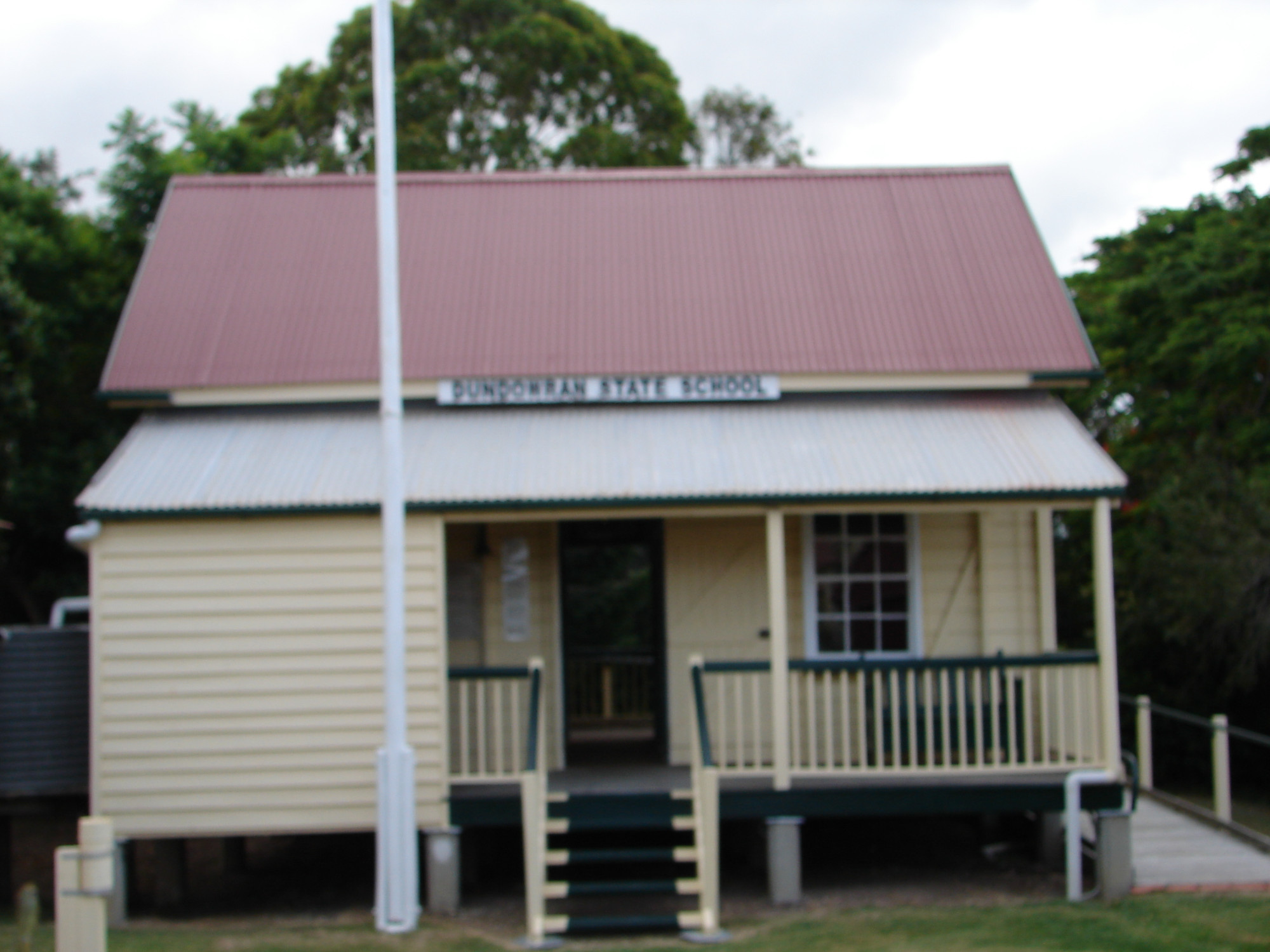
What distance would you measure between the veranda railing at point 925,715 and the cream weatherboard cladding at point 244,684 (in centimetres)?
242

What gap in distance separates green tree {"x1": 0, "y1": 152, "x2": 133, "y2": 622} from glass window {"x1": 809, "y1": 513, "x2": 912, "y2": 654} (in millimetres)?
10050

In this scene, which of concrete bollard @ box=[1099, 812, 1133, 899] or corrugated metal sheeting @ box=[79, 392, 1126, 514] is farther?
corrugated metal sheeting @ box=[79, 392, 1126, 514]

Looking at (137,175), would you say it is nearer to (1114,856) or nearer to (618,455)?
(618,455)

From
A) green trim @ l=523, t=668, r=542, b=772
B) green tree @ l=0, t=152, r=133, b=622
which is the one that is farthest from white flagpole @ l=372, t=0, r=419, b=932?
green tree @ l=0, t=152, r=133, b=622

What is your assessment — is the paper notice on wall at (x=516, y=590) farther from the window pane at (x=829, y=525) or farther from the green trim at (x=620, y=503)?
the window pane at (x=829, y=525)

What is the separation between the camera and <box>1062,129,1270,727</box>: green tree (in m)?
14.6

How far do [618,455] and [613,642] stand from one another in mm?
15015

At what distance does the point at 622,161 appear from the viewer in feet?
86.8

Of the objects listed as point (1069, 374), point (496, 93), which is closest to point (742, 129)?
point (496, 93)

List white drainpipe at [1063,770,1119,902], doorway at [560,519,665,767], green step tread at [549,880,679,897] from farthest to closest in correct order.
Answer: doorway at [560,519,665,767] < white drainpipe at [1063,770,1119,902] < green step tread at [549,880,679,897]

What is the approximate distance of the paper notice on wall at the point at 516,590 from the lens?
11.0m

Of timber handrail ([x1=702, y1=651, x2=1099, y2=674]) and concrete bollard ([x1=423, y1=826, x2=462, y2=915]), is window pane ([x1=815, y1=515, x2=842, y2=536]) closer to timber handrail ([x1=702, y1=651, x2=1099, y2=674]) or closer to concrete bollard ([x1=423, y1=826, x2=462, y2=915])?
timber handrail ([x1=702, y1=651, x2=1099, y2=674])

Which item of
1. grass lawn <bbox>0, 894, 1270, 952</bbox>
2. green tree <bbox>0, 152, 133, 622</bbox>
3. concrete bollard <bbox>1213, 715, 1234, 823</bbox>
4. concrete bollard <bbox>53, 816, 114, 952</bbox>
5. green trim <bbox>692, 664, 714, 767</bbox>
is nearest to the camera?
concrete bollard <bbox>53, 816, 114, 952</bbox>

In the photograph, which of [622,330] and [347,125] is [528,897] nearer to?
[622,330]
